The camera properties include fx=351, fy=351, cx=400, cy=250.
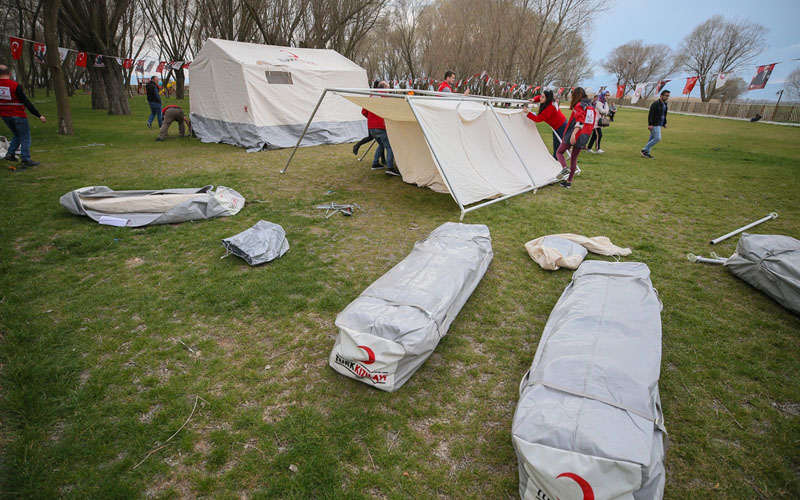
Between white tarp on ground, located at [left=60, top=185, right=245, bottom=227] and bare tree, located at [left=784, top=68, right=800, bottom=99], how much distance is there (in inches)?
1666

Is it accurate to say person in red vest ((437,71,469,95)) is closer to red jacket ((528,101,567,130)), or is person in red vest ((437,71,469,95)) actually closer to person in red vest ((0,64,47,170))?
red jacket ((528,101,567,130))

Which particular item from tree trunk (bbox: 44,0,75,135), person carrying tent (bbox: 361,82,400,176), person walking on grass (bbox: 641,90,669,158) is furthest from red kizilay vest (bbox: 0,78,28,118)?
person walking on grass (bbox: 641,90,669,158)

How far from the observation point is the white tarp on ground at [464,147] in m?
5.59

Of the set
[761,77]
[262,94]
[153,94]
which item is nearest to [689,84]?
[761,77]

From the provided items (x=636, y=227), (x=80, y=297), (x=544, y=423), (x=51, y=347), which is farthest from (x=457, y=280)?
(x=636, y=227)

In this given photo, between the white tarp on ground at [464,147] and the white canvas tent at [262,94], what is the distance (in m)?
5.06

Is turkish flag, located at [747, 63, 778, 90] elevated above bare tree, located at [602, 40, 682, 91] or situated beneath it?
situated beneath

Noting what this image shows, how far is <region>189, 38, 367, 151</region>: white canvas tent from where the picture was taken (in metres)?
10.1

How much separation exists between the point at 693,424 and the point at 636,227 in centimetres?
385

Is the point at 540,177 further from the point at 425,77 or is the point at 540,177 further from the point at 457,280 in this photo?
the point at 425,77

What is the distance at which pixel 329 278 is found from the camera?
386 centimetres

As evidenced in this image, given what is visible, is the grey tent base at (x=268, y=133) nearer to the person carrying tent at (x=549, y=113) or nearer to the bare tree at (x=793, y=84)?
the person carrying tent at (x=549, y=113)

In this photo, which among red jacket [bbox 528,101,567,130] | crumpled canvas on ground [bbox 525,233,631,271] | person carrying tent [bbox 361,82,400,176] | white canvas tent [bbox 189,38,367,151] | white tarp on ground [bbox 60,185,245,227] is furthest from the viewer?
white canvas tent [bbox 189,38,367,151]

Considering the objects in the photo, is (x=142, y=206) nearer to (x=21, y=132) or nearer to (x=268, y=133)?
(x=21, y=132)
